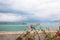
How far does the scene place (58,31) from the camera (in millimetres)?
1585

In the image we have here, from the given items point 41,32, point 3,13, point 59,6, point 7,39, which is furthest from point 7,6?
point 59,6

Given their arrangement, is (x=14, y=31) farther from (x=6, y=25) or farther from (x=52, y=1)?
(x=52, y=1)

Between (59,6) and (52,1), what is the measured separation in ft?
0.31

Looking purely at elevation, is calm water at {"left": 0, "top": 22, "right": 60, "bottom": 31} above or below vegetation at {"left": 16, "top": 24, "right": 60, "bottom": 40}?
above

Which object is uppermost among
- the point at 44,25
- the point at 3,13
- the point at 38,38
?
the point at 3,13

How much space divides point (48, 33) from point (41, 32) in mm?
73

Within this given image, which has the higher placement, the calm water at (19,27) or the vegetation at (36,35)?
the calm water at (19,27)

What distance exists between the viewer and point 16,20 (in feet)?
5.43

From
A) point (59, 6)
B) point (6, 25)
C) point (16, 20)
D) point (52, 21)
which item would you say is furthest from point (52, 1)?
point (6, 25)

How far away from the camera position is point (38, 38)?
1638 millimetres

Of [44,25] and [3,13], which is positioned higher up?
[3,13]

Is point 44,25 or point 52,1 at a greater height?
point 52,1

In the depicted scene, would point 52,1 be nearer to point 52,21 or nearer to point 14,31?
point 52,21

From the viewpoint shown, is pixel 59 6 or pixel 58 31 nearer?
pixel 58 31
